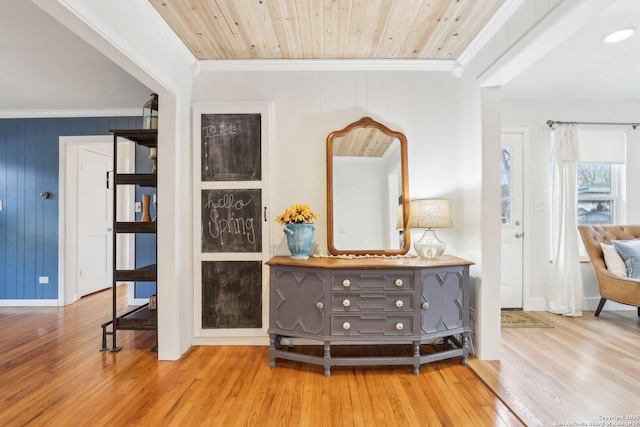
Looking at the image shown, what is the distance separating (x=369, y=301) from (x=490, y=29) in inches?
84.4

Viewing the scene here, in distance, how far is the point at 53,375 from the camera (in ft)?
7.98

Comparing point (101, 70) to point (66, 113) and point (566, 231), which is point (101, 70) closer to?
point (66, 113)

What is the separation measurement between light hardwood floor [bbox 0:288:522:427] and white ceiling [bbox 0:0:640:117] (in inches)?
99.1

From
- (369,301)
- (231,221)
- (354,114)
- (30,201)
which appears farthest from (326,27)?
(30,201)

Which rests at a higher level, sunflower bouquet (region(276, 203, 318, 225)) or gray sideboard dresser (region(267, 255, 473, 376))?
sunflower bouquet (region(276, 203, 318, 225))

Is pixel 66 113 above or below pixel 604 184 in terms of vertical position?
above

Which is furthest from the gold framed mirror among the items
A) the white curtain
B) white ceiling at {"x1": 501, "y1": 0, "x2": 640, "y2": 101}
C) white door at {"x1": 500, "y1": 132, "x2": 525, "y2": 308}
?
the white curtain

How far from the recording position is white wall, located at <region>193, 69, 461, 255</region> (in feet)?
9.75

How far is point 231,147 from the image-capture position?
9.66 ft

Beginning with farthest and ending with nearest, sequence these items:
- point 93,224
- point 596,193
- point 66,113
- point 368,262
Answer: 1. point 93,224
2. point 66,113
3. point 596,193
4. point 368,262

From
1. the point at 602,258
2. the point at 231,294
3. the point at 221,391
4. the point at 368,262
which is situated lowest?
the point at 221,391

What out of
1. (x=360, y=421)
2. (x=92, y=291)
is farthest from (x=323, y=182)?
(x=92, y=291)

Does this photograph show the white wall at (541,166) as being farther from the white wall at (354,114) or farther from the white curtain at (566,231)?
the white wall at (354,114)

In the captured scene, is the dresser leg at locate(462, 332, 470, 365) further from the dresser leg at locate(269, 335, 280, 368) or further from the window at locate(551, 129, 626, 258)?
the window at locate(551, 129, 626, 258)
